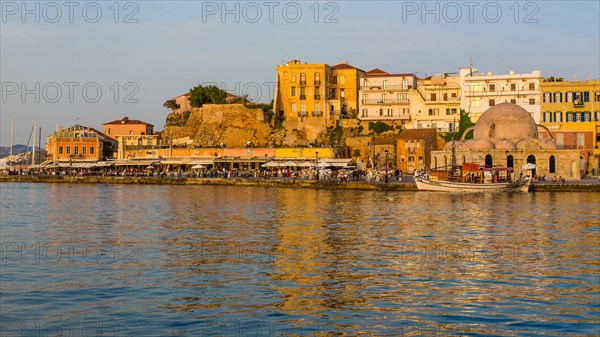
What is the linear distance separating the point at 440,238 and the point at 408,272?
29.0 ft

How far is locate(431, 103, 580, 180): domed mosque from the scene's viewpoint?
223 ft

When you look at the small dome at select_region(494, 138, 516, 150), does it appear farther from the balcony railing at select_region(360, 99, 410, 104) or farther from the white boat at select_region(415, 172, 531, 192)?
the balcony railing at select_region(360, 99, 410, 104)

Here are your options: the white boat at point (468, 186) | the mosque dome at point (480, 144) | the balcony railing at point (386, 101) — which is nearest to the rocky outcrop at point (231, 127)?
the balcony railing at point (386, 101)

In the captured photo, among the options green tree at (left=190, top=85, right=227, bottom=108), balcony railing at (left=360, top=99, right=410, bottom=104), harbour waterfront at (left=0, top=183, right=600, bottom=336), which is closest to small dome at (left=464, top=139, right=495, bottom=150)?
balcony railing at (left=360, top=99, right=410, bottom=104)

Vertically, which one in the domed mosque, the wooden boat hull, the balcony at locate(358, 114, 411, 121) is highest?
the balcony at locate(358, 114, 411, 121)

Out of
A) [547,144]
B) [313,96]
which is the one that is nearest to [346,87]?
[313,96]

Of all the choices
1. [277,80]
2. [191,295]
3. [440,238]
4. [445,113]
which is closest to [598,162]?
[445,113]

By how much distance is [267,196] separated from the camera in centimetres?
5672

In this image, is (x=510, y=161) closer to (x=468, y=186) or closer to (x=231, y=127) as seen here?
(x=468, y=186)

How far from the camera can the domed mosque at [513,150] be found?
67875 mm

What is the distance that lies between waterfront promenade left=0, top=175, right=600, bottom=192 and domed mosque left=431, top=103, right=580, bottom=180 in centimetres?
268

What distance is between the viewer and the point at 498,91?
79938 mm

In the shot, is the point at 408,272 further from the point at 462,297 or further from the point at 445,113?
the point at 445,113

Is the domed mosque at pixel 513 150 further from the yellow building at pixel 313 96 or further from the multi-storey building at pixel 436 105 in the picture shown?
the yellow building at pixel 313 96
